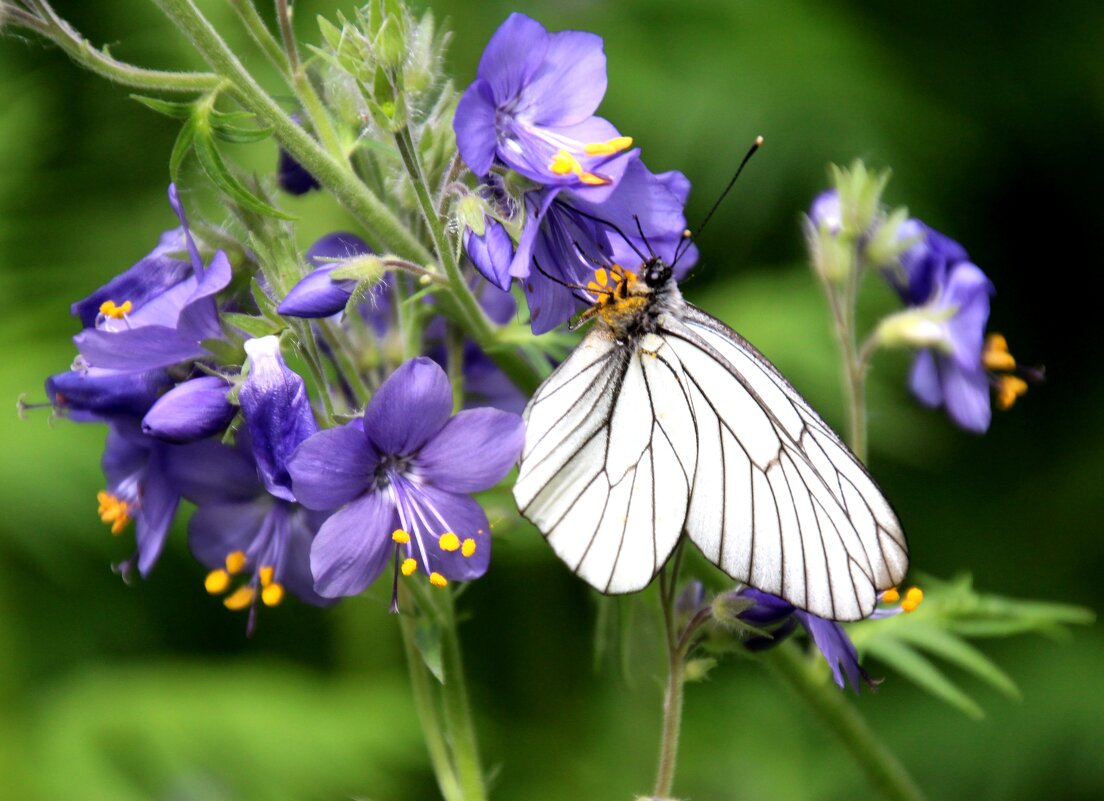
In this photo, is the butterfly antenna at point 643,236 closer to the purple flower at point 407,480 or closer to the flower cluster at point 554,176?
the flower cluster at point 554,176

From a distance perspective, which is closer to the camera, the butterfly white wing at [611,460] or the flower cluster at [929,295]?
the butterfly white wing at [611,460]

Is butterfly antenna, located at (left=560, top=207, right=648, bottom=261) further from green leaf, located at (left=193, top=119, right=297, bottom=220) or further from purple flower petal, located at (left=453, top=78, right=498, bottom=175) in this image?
green leaf, located at (left=193, top=119, right=297, bottom=220)

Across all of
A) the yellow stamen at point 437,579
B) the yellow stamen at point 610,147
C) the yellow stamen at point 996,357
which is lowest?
the yellow stamen at point 437,579

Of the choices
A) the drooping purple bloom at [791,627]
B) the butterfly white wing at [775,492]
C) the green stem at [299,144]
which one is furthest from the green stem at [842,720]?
the green stem at [299,144]

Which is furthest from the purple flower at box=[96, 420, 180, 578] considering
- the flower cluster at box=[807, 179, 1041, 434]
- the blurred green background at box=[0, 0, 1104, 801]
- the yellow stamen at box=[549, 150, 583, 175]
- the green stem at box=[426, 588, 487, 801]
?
the blurred green background at box=[0, 0, 1104, 801]

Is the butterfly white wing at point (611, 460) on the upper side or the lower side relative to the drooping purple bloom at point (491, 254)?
lower

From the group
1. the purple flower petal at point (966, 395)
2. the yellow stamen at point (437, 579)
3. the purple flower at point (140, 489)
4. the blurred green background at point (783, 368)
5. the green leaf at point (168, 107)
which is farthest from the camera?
the blurred green background at point (783, 368)
